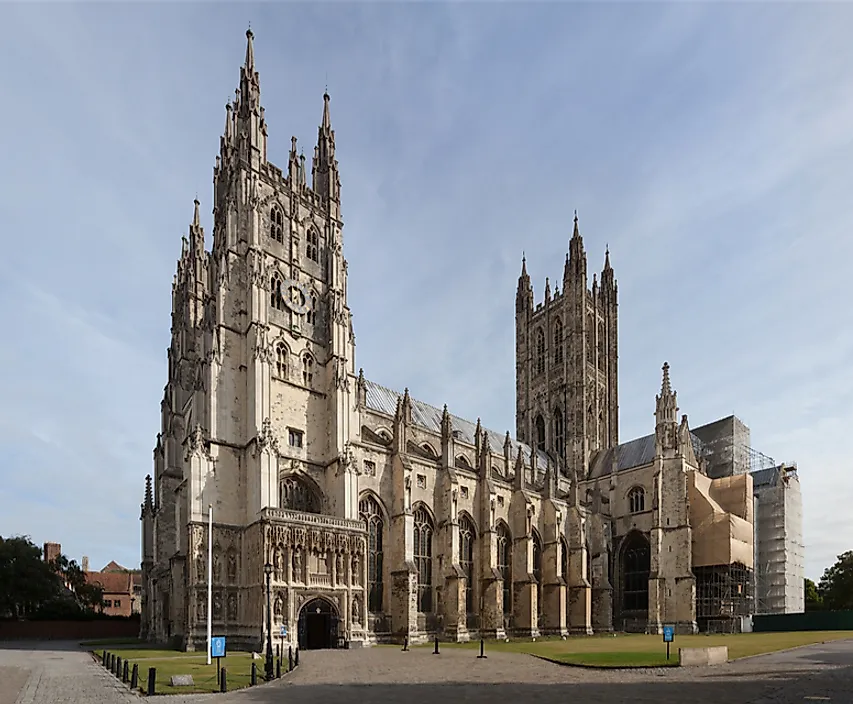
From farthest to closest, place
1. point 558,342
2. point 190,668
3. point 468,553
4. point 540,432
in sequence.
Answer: point 558,342, point 540,432, point 468,553, point 190,668

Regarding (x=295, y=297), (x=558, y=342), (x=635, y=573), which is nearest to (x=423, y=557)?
(x=295, y=297)

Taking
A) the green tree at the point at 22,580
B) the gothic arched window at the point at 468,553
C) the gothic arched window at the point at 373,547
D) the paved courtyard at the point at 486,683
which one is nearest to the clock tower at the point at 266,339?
the gothic arched window at the point at 373,547

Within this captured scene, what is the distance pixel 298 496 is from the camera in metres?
45.7

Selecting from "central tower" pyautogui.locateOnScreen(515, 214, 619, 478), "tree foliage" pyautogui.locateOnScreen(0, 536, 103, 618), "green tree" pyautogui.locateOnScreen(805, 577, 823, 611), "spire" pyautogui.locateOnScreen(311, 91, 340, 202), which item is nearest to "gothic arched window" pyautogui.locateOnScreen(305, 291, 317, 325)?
"spire" pyautogui.locateOnScreen(311, 91, 340, 202)

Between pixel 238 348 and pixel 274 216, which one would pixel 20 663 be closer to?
pixel 238 348

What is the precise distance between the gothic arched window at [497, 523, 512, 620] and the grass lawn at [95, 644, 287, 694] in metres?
25.1

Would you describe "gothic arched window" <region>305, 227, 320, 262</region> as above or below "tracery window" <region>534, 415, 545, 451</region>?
above

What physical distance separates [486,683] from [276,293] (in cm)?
3269

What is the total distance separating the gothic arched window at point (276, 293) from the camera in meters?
47.9

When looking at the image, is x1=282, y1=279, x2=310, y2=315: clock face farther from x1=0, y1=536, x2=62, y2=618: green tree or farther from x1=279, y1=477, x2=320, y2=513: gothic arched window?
x1=0, y1=536, x2=62, y2=618: green tree

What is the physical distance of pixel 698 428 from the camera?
82.8 m

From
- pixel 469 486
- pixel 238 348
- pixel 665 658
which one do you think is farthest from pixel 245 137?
pixel 665 658

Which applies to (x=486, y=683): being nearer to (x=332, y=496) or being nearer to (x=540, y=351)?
(x=332, y=496)

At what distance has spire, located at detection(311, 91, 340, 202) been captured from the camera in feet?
182
